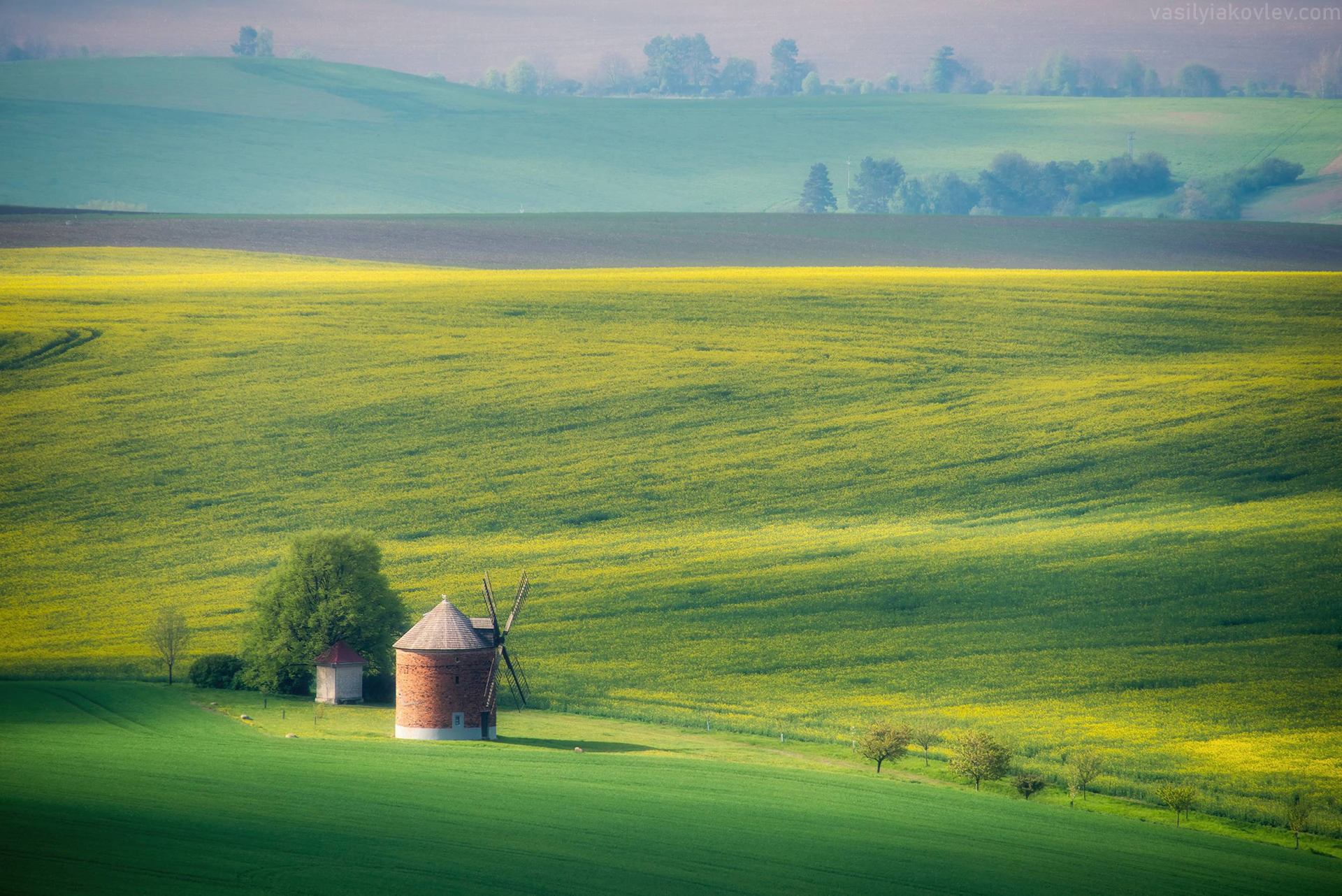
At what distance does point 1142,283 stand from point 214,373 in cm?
4627

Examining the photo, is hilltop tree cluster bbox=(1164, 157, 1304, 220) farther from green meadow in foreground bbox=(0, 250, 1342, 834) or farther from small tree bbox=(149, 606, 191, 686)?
small tree bbox=(149, 606, 191, 686)

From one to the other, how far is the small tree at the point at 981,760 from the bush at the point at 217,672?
2250 cm

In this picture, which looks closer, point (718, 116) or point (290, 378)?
point (290, 378)

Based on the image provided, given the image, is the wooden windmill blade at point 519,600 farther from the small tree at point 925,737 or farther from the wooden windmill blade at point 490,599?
the small tree at point 925,737

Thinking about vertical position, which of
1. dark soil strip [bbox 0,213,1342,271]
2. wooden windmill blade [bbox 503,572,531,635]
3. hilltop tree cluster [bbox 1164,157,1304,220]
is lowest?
wooden windmill blade [bbox 503,572,531,635]

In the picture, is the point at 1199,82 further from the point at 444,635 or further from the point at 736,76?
the point at 444,635

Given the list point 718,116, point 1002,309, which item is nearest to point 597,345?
point 1002,309

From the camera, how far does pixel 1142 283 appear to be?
73.9m

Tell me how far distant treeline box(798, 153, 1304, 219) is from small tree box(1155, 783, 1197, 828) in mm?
83584

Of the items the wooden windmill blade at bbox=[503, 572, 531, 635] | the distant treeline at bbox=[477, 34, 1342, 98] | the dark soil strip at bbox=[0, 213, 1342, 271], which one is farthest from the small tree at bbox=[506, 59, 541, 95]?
the wooden windmill blade at bbox=[503, 572, 531, 635]

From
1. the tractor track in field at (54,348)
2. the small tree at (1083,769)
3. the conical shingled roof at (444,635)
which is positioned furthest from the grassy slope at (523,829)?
the tractor track in field at (54,348)

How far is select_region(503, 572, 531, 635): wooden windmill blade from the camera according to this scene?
1735 inches

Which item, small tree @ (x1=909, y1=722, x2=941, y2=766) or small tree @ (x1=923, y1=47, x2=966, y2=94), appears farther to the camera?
small tree @ (x1=923, y1=47, x2=966, y2=94)

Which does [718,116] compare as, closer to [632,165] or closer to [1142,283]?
[632,165]
